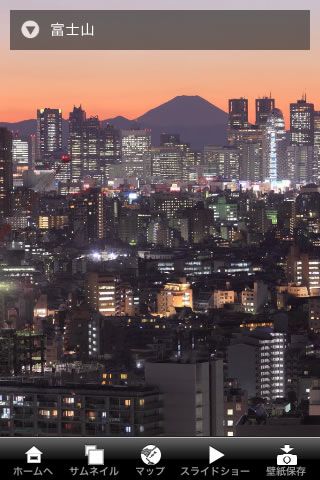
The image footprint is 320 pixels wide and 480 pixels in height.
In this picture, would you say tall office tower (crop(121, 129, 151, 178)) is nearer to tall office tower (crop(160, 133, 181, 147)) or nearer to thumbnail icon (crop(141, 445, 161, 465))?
tall office tower (crop(160, 133, 181, 147))

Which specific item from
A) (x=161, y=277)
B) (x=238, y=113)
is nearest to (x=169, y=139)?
(x=238, y=113)

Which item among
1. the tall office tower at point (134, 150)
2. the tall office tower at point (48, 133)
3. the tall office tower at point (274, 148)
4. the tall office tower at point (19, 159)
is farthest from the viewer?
the tall office tower at point (274, 148)

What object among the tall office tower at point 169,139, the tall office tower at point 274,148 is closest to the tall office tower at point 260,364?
the tall office tower at point 169,139

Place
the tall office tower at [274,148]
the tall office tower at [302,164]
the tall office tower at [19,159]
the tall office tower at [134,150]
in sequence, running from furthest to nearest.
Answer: the tall office tower at [274,148] → the tall office tower at [302,164] → the tall office tower at [134,150] → the tall office tower at [19,159]

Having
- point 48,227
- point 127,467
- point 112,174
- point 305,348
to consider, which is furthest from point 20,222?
point 127,467

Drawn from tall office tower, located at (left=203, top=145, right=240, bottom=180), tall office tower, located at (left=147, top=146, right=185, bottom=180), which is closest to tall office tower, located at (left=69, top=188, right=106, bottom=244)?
tall office tower, located at (left=147, top=146, right=185, bottom=180)

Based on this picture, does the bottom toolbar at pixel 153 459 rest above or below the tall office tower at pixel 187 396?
above

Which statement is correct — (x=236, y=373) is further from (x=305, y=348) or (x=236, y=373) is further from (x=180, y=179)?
(x=180, y=179)

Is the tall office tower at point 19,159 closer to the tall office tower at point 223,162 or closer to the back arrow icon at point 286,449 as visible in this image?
the tall office tower at point 223,162

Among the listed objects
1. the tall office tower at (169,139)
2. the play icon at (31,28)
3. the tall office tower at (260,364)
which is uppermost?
the tall office tower at (169,139)
